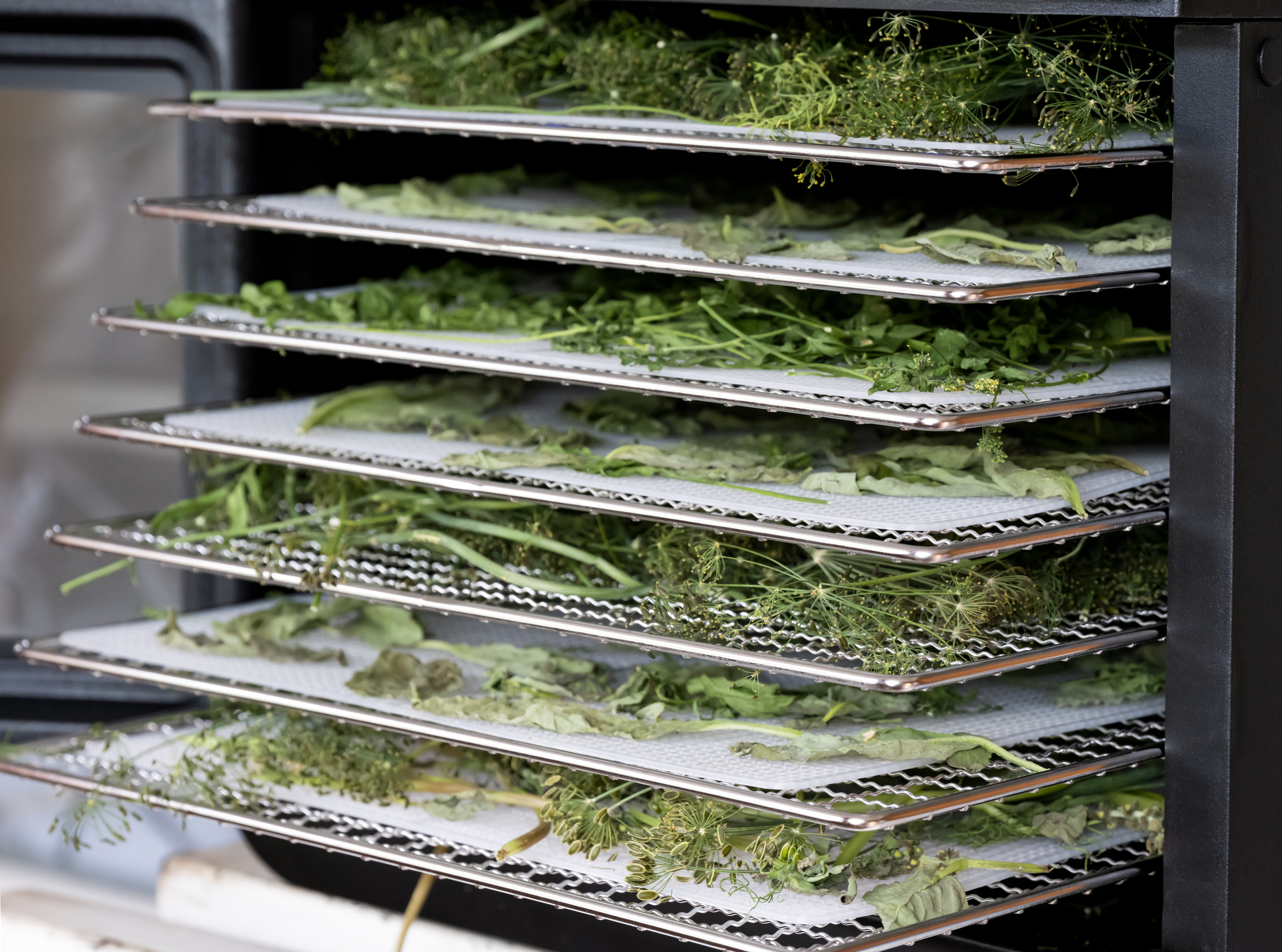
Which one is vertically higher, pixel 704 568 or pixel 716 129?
pixel 716 129

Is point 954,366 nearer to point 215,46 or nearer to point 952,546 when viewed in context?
point 952,546

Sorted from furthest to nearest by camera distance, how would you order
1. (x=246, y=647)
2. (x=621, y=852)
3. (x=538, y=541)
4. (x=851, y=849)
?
1. (x=246, y=647)
2. (x=538, y=541)
3. (x=621, y=852)
4. (x=851, y=849)

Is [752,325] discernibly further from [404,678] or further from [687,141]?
[404,678]

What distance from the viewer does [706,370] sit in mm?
1463

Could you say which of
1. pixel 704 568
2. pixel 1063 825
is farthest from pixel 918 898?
pixel 704 568

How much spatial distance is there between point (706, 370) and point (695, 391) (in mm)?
101

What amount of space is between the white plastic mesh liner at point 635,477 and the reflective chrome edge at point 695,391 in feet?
0.23

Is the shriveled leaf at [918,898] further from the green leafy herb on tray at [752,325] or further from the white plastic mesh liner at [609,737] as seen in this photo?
the green leafy herb on tray at [752,325]

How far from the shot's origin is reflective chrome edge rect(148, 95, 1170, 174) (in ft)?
4.04

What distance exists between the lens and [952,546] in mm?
1251

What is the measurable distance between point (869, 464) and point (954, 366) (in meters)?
0.12

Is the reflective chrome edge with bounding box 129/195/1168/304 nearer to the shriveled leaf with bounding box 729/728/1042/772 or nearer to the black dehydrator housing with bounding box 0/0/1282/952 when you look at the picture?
the black dehydrator housing with bounding box 0/0/1282/952

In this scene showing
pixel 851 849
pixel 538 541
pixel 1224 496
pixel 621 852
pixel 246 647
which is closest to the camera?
pixel 1224 496

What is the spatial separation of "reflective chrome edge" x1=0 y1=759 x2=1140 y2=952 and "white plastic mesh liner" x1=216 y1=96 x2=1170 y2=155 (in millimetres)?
552
